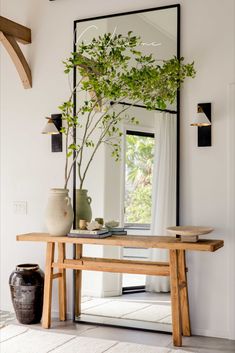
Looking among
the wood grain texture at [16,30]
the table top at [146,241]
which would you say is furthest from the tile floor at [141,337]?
the wood grain texture at [16,30]

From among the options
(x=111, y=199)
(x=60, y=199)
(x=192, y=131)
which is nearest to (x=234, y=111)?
(x=192, y=131)

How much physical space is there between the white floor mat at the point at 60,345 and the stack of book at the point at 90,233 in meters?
0.69

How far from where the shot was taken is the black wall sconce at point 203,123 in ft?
11.3

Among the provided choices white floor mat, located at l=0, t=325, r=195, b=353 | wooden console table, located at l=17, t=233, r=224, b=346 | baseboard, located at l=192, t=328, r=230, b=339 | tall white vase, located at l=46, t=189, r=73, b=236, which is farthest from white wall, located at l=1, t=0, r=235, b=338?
white floor mat, located at l=0, t=325, r=195, b=353

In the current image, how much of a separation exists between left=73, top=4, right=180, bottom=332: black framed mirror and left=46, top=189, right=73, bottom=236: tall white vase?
24cm

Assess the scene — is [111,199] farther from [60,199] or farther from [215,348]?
[215,348]

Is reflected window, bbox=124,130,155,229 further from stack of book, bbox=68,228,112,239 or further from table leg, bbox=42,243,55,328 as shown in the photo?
table leg, bbox=42,243,55,328

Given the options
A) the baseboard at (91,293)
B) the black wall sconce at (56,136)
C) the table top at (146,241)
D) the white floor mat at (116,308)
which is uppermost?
the black wall sconce at (56,136)

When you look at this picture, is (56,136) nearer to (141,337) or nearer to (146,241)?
(146,241)

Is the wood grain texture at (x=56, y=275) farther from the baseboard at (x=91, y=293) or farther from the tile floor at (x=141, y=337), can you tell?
the tile floor at (x=141, y=337)

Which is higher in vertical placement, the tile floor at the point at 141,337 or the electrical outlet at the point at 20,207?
the electrical outlet at the point at 20,207

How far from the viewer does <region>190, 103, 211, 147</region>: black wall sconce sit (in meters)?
3.45

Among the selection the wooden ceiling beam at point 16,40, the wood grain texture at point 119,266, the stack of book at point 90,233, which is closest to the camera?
the wood grain texture at point 119,266

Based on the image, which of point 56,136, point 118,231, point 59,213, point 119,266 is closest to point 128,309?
point 119,266
